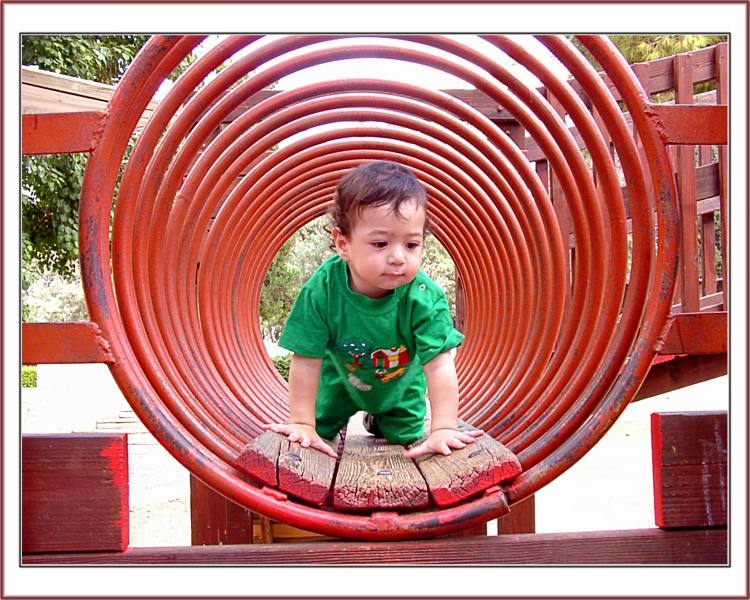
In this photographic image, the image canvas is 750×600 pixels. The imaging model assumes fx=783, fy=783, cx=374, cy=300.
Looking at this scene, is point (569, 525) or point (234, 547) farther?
point (569, 525)

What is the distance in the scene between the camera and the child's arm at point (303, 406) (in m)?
2.12

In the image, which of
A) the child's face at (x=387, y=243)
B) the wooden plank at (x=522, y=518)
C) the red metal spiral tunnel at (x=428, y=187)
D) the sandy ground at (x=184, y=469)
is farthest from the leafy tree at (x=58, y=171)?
the child's face at (x=387, y=243)

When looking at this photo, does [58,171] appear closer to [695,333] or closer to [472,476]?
[472,476]

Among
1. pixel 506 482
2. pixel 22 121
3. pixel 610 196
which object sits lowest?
pixel 506 482

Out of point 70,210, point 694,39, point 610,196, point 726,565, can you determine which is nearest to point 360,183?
point 610,196

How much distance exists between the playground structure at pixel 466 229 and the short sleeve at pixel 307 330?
0.32m

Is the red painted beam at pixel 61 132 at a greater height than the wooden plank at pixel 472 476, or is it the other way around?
the red painted beam at pixel 61 132

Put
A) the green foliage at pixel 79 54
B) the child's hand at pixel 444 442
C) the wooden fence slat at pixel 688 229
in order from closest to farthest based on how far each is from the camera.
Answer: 1. the child's hand at pixel 444 442
2. the wooden fence slat at pixel 688 229
3. the green foliage at pixel 79 54

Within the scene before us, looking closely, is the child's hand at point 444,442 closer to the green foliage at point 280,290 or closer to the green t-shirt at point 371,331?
the green t-shirt at point 371,331

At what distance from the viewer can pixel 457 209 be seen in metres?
4.39

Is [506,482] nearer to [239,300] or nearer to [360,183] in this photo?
[360,183]

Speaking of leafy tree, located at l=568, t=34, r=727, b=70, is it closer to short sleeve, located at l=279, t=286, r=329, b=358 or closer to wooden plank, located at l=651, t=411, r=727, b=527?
short sleeve, located at l=279, t=286, r=329, b=358

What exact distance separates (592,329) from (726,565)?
2.20ft

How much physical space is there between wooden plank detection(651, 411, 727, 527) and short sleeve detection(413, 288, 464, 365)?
629mm
